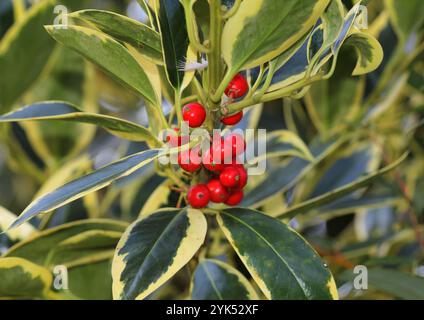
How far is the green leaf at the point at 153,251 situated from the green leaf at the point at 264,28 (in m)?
0.21

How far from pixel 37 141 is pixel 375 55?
0.88 meters

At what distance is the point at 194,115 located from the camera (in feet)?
2.50

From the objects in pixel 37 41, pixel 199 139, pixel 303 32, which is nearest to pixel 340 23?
pixel 303 32

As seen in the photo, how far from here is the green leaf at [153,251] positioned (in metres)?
0.75

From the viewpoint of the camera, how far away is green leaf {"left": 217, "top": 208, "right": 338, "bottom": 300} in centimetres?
74

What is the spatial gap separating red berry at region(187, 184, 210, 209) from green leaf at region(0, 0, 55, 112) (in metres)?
0.55

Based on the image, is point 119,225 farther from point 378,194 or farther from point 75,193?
point 378,194

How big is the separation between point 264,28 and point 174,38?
11 centimetres

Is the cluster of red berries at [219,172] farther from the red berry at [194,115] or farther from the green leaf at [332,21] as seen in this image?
the green leaf at [332,21]

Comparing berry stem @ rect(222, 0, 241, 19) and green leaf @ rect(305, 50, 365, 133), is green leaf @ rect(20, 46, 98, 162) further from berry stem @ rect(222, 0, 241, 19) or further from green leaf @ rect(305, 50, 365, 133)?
berry stem @ rect(222, 0, 241, 19)

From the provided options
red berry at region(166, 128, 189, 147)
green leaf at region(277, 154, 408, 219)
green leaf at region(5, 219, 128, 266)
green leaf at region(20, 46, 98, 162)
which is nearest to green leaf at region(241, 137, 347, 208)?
green leaf at region(277, 154, 408, 219)

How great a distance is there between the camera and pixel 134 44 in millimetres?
784

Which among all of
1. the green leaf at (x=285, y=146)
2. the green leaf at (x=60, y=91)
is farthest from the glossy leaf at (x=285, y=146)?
the green leaf at (x=60, y=91)
